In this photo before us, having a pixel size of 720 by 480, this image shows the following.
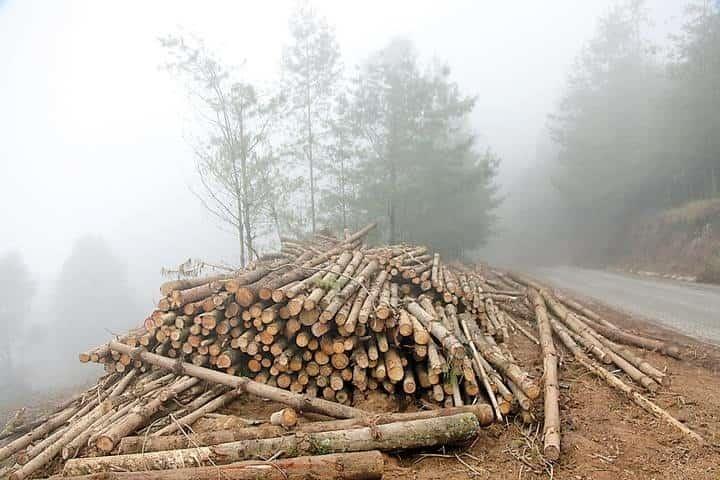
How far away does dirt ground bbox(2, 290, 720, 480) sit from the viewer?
4035mm

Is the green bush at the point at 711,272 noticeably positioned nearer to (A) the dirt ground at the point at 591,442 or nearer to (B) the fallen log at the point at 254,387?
(A) the dirt ground at the point at 591,442

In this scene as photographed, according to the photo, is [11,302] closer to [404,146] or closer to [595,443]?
[404,146]

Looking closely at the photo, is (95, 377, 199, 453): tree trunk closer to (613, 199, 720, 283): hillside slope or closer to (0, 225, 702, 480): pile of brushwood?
(0, 225, 702, 480): pile of brushwood

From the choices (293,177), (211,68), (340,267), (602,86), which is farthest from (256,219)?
(602,86)

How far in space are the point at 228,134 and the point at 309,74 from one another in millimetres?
6298

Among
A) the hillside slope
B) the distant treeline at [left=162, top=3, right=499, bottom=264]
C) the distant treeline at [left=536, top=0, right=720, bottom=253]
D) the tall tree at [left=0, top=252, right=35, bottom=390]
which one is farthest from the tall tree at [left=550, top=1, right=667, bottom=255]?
the tall tree at [left=0, top=252, right=35, bottom=390]

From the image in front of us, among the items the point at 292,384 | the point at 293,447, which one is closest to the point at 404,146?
the point at 292,384

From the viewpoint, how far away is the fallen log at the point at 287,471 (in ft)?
11.6

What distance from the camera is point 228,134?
15594 millimetres

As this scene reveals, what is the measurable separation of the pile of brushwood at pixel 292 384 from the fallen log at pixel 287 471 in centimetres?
1

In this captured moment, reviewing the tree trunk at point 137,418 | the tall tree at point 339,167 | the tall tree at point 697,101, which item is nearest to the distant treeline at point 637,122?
the tall tree at point 697,101

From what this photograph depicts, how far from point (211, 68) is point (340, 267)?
11.4 meters

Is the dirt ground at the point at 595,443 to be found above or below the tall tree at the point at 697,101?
below

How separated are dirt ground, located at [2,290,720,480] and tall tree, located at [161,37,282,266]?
11129mm
